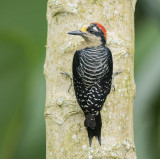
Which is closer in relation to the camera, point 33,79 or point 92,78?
point 92,78

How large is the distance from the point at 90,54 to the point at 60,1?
0.34 m

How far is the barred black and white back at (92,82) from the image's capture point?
7.80 ft

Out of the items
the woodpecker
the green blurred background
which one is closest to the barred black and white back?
the woodpecker

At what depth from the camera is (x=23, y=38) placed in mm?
3869

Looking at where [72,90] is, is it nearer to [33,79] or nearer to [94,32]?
[94,32]

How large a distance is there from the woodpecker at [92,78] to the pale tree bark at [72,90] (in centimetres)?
5

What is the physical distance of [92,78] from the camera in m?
2.38

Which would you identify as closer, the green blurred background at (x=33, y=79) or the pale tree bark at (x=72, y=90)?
the pale tree bark at (x=72, y=90)

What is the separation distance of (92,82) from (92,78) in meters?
0.02

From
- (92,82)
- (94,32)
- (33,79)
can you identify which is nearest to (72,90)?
(92,82)

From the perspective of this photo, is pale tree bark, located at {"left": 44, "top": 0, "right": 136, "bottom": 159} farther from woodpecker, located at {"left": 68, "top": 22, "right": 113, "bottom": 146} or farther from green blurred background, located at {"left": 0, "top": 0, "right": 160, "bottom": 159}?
green blurred background, located at {"left": 0, "top": 0, "right": 160, "bottom": 159}

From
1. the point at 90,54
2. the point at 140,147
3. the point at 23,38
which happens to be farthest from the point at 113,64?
the point at 23,38

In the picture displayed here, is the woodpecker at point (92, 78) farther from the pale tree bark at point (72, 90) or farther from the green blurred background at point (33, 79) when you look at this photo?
the green blurred background at point (33, 79)

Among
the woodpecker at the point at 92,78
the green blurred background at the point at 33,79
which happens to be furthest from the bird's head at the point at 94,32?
the green blurred background at the point at 33,79
